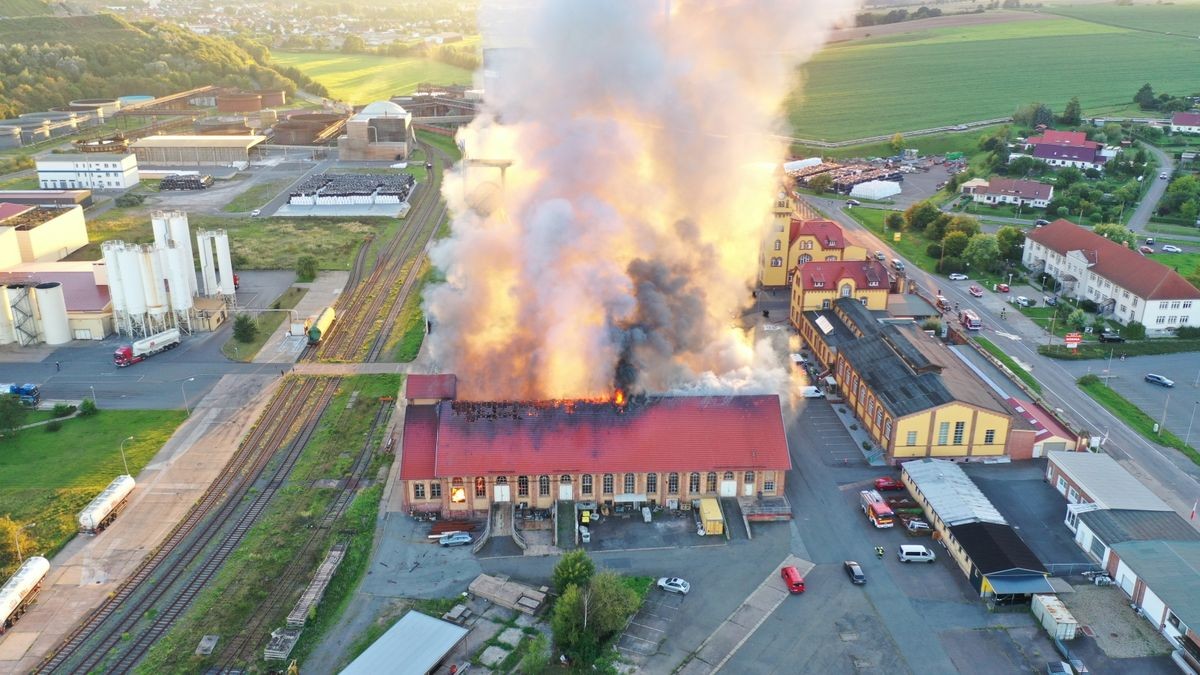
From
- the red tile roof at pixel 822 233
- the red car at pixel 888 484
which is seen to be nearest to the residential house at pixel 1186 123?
the red tile roof at pixel 822 233

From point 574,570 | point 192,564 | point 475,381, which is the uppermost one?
point 475,381

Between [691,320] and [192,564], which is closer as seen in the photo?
[192,564]

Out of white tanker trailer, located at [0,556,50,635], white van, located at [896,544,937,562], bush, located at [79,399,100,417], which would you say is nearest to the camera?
white tanker trailer, located at [0,556,50,635]

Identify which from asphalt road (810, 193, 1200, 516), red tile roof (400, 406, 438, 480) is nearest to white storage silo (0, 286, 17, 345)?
red tile roof (400, 406, 438, 480)

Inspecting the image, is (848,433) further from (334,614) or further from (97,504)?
(97,504)

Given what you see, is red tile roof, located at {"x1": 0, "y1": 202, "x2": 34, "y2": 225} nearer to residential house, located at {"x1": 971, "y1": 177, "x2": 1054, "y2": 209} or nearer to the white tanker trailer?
the white tanker trailer

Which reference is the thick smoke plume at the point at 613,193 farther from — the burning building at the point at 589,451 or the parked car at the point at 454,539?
the parked car at the point at 454,539

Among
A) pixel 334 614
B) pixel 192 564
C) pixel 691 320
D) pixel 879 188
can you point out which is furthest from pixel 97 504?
pixel 879 188

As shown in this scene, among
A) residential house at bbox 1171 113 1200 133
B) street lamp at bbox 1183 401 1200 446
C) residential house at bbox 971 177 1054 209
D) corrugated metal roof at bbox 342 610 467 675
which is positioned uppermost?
residential house at bbox 1171 113 1200 133
